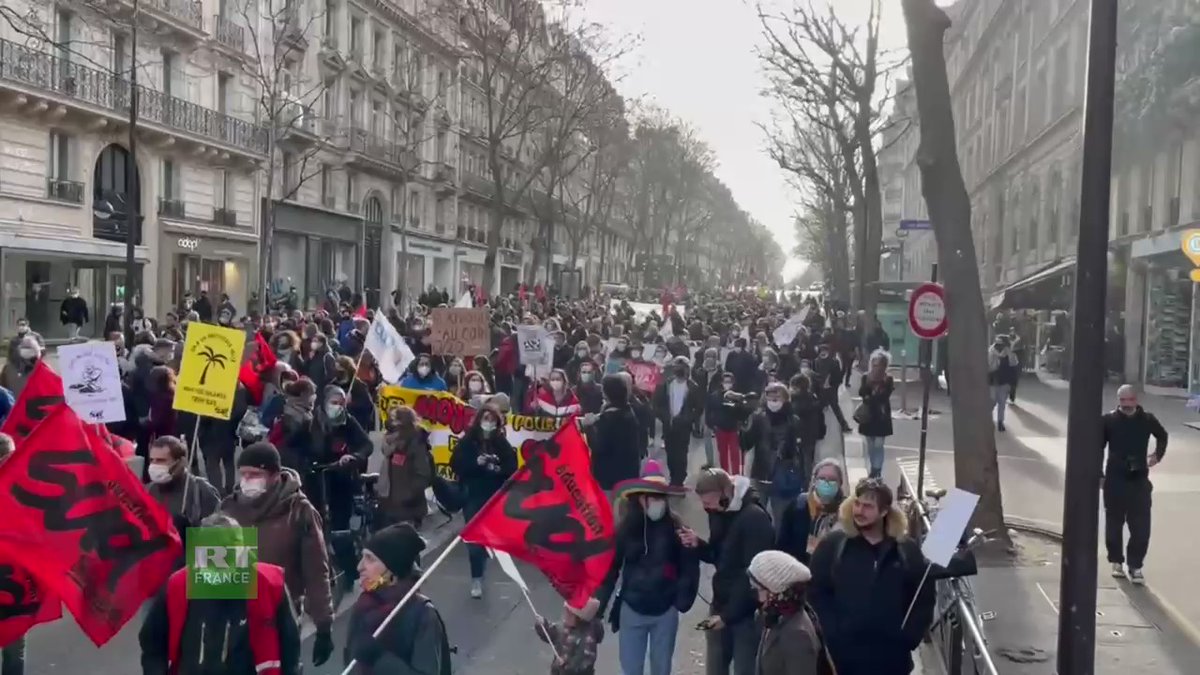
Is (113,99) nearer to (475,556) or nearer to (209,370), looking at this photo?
(209,370)

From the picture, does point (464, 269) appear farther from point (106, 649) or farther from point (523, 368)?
point (106, 649)

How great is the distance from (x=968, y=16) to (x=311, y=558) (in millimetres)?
67516

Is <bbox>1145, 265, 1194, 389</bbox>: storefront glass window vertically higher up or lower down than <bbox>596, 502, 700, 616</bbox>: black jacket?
higher up

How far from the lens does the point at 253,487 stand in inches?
246

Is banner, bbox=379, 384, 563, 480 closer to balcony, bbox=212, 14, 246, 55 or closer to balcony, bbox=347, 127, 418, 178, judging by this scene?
balcony, bbox=212, 14, 246, 55

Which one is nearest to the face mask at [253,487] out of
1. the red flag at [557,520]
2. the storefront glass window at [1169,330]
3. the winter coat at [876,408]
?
the red flag at [557,520]

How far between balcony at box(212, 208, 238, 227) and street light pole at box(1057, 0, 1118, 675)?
3361 centimetres

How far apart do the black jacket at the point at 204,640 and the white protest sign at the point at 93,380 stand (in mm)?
5269

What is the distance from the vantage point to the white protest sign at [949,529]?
5969 millimetres

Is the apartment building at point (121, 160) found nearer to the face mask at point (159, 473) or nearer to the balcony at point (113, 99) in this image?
the balcony at point (113, 99)

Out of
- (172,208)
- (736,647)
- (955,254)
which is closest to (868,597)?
(736,647)

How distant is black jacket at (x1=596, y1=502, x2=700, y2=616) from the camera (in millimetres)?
6562

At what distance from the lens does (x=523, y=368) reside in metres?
18.7

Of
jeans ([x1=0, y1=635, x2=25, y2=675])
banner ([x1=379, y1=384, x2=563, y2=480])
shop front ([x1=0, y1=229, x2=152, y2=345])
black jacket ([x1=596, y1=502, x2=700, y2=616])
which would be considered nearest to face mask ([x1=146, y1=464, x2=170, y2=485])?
jeans ([x1=0, y1=635, x2=25, y2=675])
